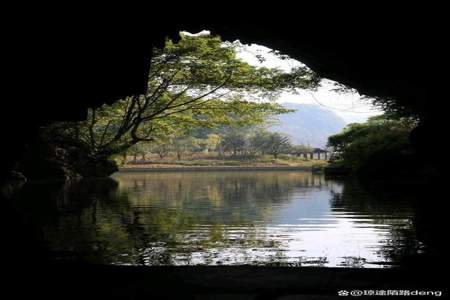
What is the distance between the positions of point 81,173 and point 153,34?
29.6 metres

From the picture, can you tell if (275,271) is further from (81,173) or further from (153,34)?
(81,173)

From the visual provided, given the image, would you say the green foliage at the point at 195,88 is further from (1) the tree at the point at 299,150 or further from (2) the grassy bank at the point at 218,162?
(1) the tree at the point at 299,150

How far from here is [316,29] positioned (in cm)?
698

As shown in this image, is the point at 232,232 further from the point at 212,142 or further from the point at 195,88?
the point at 212,142

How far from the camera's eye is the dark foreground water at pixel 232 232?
7.39 m

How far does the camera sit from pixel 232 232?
10102 millimetres

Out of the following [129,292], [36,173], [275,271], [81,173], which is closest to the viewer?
[129,292]

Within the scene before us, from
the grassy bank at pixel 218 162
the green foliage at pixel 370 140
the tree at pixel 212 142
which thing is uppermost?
the tree at pixel 212 142

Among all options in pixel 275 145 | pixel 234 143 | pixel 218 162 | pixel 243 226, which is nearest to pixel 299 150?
pixel 275 145

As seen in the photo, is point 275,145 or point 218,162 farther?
point 275,145

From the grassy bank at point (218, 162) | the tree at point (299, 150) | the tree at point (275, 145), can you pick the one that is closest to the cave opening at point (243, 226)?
the grassy bank at point (218, 162)

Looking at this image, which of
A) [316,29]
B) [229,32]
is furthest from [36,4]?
[316,29]

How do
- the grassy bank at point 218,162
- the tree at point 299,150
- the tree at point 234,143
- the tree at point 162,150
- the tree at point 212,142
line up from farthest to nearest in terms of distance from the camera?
1. the tree at point 234,143
2. the tree at point 212,142
3. the tree at point 299,150
4. the tree at point 162,150
5. the grassy bank at point 218,162

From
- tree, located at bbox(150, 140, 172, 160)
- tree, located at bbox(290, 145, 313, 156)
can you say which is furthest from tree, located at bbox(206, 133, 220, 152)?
tree, located at bbox(290, 145, 313, 156)
